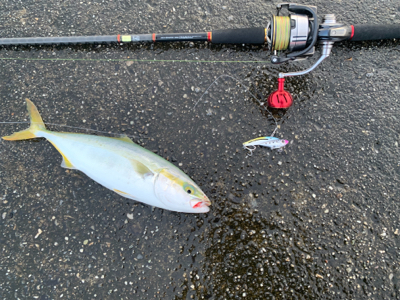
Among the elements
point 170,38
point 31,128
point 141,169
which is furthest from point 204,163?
point 31,128

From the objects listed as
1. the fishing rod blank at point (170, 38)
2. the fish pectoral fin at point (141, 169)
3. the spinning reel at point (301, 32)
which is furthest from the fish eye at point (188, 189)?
the fishing rod blank at point (170, 38)

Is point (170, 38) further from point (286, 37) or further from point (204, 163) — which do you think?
point (204, 163)

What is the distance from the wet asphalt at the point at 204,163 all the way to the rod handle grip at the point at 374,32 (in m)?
0.20

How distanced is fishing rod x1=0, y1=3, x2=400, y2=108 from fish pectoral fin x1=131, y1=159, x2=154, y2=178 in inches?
51.6

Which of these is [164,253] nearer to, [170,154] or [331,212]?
[170,154]

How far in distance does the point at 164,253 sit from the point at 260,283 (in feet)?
3.16

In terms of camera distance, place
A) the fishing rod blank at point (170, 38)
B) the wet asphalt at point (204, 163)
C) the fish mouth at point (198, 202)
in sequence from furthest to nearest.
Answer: the fishing rod blank at point (170, 38), the wet asphalt at point (204, 163), the fish mouth at point (198, 202)

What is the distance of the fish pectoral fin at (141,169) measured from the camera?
78.2 inches

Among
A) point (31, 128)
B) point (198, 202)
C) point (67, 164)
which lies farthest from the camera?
point (31, 128)

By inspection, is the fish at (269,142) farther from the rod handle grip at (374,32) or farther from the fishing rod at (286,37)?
the rod handle grip at (374,32)

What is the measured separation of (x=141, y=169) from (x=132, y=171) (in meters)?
0.08

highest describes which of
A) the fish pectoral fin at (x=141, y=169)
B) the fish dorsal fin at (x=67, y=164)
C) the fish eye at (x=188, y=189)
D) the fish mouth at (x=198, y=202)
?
the fish pectoral fin at (x=141, y=169)

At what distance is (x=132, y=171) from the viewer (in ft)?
6.59

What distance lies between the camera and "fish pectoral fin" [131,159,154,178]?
1987 mm
